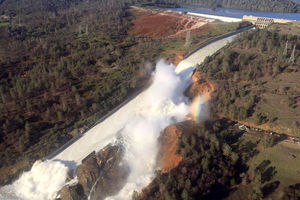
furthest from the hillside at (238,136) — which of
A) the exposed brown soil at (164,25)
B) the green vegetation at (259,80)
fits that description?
the exposed brown soil at (164,25)

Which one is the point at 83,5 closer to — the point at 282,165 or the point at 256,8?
the point at 256,8

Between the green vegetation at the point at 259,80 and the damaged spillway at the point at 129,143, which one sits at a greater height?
the green vegetation at the point at 259,80

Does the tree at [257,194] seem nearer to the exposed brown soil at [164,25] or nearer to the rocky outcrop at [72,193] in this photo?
the rocky outcrop at [72,193]

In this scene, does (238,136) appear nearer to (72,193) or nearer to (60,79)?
(72,193)

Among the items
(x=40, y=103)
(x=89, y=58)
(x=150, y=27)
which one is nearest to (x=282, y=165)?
(x=40, y=103)

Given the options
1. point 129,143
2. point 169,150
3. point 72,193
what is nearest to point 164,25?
Answer: point 129,143

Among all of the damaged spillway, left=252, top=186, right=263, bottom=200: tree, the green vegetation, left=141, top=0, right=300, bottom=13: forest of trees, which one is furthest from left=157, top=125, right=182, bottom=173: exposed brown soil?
left=141, top=0, right=300, bottom=13: forest of trees

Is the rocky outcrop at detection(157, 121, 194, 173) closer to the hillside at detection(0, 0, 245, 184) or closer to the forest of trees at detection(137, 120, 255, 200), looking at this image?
the forest of trees at detection(137, 120, 255, 200)
